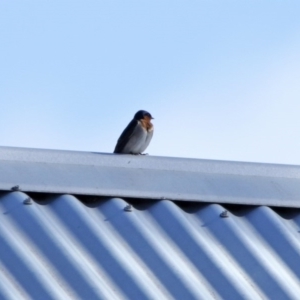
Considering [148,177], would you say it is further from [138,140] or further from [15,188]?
[138,140]

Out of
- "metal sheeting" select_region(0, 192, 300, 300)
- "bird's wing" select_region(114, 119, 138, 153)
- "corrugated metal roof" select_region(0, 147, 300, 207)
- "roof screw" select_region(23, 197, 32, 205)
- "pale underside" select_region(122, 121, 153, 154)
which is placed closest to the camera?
"metal sheeting" select_region(0, 192, 300, 300)

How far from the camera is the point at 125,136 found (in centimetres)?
991

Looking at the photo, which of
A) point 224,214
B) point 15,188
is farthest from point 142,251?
point 15,188

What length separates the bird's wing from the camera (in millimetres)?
9859

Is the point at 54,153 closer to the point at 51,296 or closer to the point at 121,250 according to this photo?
the point at 121,250

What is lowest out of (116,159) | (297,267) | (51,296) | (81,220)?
(297,267)

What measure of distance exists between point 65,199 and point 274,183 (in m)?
1.19

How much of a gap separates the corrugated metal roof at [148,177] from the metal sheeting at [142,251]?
0.07m

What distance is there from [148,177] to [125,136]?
16.0 ft

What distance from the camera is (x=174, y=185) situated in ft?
16.4

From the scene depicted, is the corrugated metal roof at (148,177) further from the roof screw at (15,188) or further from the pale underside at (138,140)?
the pale underside at (138,140)

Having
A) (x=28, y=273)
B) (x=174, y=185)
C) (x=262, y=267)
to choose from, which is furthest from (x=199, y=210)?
(x=28, y=273)

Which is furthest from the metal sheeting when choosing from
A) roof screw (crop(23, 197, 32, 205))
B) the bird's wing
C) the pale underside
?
the bird's wing

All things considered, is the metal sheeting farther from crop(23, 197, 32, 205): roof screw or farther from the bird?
the bird
